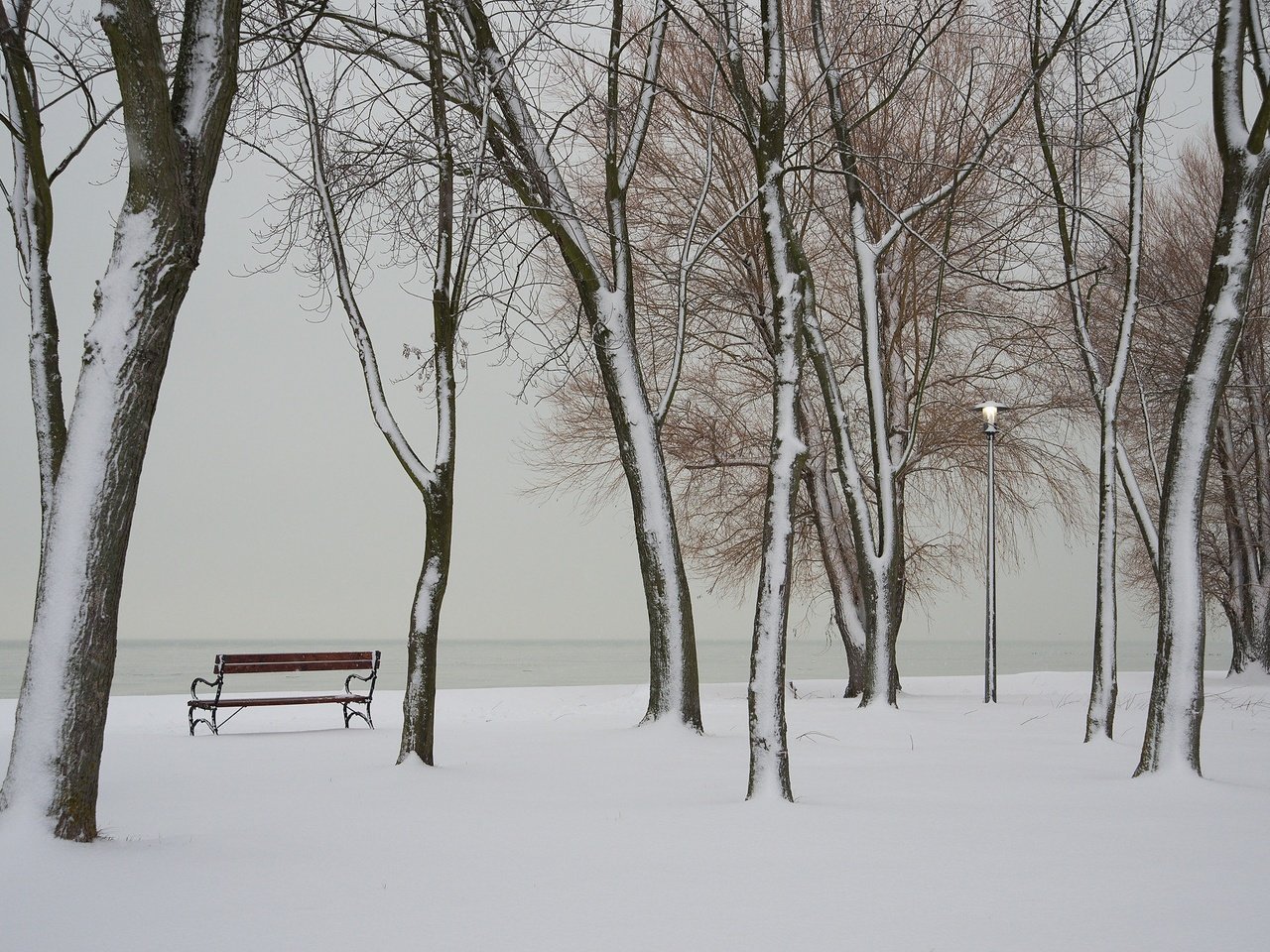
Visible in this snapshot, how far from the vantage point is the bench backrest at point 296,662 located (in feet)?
39.6

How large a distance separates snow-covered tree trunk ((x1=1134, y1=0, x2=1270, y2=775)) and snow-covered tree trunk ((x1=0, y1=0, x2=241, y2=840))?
225 inches

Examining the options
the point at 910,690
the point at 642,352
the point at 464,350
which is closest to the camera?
the point at 464,350

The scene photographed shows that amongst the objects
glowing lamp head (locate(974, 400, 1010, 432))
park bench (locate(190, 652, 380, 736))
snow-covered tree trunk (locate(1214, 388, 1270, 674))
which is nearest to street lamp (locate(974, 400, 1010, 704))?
glowing lamp head (locate(974, 400, 1010, 432))

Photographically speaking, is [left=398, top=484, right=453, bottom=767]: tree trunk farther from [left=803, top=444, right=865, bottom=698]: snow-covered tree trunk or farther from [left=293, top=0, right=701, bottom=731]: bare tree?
[left=803, top=444, right=865, bottom=698]: snow-covered tree trunk

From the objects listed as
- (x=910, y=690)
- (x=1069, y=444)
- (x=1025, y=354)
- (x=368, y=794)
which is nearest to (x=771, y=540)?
(x=368, y=794)

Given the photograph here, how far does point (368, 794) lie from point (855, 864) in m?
3.10

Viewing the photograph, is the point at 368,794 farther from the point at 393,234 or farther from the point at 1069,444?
the point at 1069,444

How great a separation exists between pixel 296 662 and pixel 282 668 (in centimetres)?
21

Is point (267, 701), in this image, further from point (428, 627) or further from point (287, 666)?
point (428, 627)

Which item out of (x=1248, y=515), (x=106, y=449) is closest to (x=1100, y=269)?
(x=106, y=449)

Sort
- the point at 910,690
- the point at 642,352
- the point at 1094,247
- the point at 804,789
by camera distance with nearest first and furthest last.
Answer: the point at 804,789 → the point at 1094,247 → the point at 642,352 → the point at 910,690

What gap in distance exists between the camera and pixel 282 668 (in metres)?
12.5

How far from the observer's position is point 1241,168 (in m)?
6.36

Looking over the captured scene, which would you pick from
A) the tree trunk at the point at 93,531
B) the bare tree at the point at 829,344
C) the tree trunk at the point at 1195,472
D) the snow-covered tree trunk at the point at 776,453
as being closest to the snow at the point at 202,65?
the tree trunk at the point at 93,531
